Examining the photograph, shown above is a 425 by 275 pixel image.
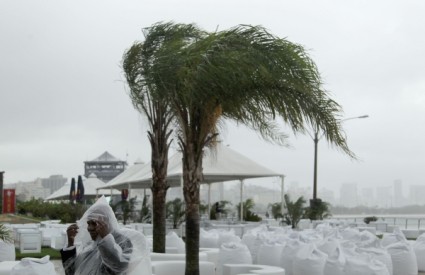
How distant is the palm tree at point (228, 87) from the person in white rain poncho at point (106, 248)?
5394 mm

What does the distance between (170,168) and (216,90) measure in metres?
17.0

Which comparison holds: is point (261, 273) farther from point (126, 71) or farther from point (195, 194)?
point (126, 71)

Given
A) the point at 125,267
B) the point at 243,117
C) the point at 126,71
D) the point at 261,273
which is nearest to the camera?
the point at 125,267

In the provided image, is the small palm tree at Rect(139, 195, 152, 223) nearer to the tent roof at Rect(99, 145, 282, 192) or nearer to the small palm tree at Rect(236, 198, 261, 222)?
the tent roof at Rect(99, 145, 282, 192)

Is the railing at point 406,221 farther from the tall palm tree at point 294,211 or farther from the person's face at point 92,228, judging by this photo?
the person's face at point 92,228

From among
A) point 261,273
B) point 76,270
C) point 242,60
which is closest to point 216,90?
point 242,60

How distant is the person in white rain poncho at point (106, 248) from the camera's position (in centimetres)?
475

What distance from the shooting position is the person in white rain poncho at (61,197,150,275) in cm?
475

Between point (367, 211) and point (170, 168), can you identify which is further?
point (367, 211)

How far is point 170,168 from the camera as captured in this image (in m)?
27.5

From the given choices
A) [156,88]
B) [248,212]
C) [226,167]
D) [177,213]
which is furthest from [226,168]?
[156,88]

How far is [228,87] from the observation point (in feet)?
34.8

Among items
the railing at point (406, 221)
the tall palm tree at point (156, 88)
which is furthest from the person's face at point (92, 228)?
the railing at point (406, 221)

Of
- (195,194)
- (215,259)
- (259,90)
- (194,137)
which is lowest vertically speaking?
(215,259)
